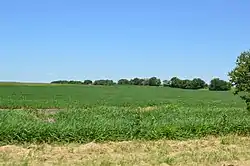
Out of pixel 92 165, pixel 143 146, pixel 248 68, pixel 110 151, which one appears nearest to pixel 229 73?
pixel 248 68

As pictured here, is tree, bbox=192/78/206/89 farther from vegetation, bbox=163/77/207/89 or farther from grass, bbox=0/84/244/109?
grass, bbox=0/84/244/109

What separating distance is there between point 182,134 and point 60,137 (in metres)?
4.27

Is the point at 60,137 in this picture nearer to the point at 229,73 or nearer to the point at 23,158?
the point at 23,158

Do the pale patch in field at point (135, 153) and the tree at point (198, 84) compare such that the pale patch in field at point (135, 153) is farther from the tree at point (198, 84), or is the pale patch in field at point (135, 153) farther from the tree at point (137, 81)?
the tree at point (137, 81)

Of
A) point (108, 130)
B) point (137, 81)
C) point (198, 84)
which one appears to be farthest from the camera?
point (137, 81)

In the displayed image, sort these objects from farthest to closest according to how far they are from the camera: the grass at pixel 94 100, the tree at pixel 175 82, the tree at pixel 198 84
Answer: the tree at pixel 175 82, the tree at pixel 198 84, the grass at pixel 94 100

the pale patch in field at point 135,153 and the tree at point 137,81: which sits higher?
the tree at point 137,81

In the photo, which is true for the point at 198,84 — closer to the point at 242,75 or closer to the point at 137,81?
the point at 137,81

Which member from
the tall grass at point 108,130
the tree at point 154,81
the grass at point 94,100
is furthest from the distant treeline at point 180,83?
the tall grass at point 108,130

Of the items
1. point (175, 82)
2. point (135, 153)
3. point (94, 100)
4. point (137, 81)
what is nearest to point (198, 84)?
point (175, 82)

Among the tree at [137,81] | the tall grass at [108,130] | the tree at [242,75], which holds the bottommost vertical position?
the tall grass at [108,130]

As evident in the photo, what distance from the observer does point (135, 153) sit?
11211mm

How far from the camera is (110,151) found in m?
11.5

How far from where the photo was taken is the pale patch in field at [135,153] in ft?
32.5
